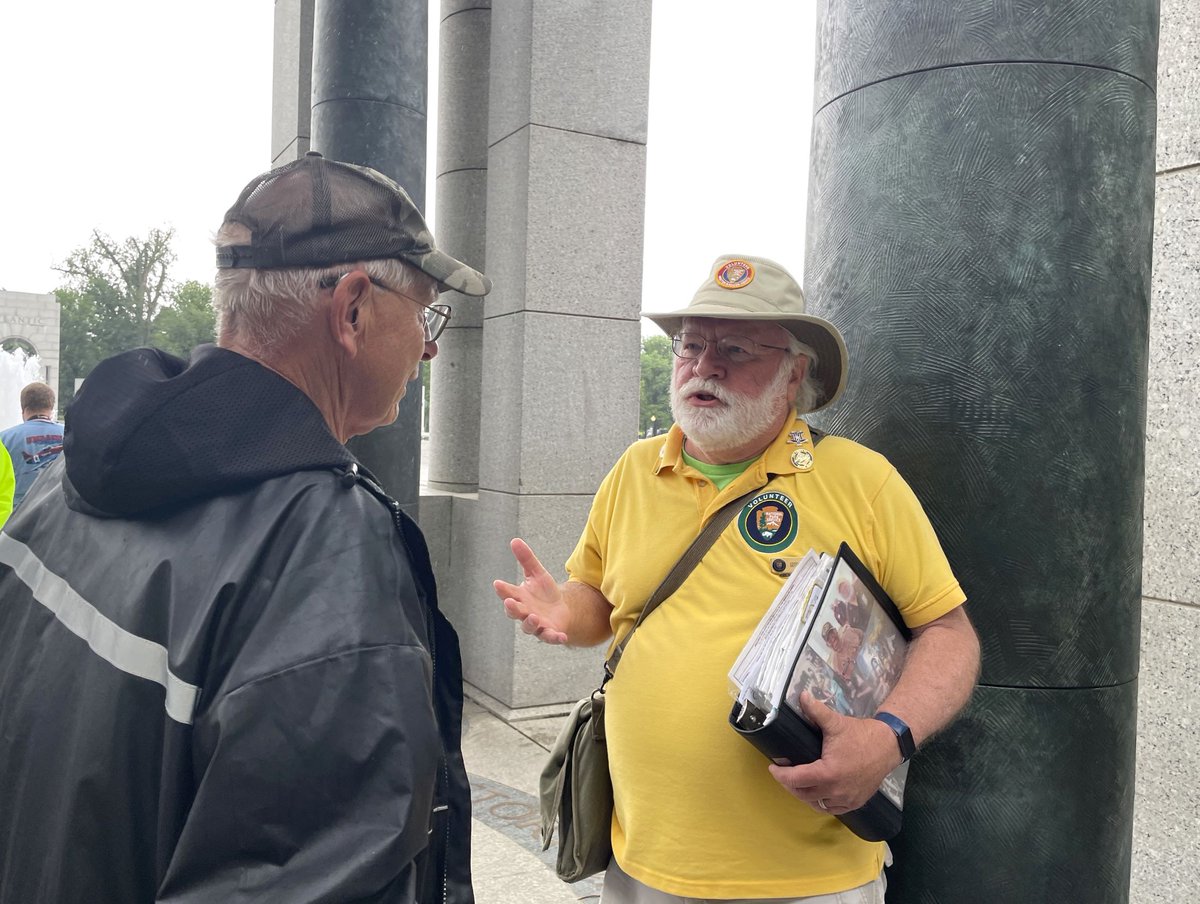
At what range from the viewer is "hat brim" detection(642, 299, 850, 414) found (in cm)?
210

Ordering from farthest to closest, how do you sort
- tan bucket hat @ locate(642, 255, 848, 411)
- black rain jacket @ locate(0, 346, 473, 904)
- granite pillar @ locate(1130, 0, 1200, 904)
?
granite pillar @ locate(1130, 0, 1200, 904) → tan bucket hat @ locate(642, 255, 848, 411) → black rain jacket @ locate(0, 346, 473, 904)

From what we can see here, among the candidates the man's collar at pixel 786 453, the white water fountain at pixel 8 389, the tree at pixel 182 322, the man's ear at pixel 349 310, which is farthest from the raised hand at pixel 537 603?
the tree at pixel 182 322

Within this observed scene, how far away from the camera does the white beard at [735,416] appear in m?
2.21

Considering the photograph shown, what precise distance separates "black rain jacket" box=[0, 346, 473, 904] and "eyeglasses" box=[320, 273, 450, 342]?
0.61 feet

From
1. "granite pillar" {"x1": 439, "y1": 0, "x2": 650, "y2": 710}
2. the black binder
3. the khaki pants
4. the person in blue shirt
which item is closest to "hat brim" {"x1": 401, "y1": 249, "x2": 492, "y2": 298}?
the black binder

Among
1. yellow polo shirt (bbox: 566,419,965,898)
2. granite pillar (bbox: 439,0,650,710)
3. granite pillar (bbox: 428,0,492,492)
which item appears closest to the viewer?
yellow polo shirt (bbox: 566,419,965,898)

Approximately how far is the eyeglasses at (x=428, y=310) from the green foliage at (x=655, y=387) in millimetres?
66210

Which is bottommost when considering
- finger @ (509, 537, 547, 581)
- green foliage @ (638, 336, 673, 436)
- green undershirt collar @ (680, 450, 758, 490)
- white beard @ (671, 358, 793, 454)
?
finger @ (509, 537, 547, 581)

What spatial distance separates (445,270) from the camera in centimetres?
168

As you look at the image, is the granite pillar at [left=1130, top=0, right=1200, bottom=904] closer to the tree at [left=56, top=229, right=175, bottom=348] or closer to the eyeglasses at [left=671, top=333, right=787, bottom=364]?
the eyeglasses at [left=671, top=333, right=787, bottom=364]

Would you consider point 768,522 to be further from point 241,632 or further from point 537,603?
point 241,632

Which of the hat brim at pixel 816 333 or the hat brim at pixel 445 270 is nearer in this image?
the hat brim at pixel 445 270

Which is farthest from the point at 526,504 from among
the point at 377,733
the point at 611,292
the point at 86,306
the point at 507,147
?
the point at 86,306

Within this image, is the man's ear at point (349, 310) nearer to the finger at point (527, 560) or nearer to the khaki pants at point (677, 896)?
the finger at point (527, 560)
